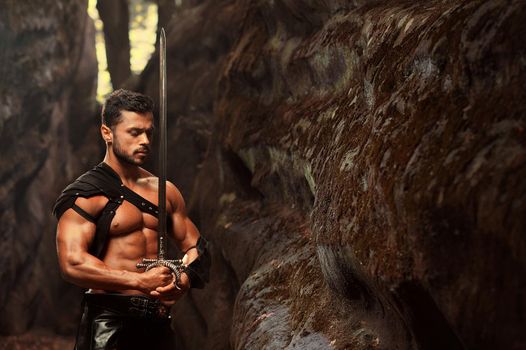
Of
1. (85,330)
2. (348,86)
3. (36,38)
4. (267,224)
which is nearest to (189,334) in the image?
(267,224)

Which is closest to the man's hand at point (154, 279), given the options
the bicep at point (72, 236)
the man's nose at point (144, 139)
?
the bicep at point (72, 236)

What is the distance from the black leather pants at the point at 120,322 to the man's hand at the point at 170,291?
17 centimetres

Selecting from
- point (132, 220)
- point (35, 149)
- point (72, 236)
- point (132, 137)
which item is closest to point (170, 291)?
point (132, 220)

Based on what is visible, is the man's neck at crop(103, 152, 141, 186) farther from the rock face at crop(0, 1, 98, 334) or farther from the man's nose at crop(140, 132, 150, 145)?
the rock face at crop(0, 1, 98, 334)

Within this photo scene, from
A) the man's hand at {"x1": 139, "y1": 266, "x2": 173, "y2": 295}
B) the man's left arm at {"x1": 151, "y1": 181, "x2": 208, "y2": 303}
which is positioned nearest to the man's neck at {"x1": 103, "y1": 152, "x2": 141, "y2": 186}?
the man's left arm at {"x1": 151, "y1": 181, "x2": 208, "y2": 303}

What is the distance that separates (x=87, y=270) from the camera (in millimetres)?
5066

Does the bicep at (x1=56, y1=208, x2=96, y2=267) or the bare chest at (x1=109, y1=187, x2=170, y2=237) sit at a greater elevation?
the bare chest at (x1=109, y1=187, x2=170, y2=237)

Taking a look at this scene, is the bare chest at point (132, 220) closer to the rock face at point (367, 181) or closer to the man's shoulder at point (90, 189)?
the man's shoulder at point (90, 189)

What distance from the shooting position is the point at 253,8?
9.19m

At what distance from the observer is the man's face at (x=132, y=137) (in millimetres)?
5559

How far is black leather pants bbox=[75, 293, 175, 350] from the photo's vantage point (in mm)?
5375

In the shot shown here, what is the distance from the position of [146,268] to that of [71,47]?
33.5ft

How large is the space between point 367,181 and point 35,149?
10.6m

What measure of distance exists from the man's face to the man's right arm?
68 centimetres
